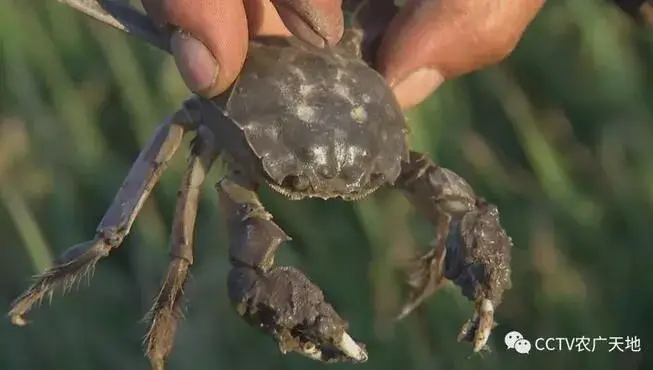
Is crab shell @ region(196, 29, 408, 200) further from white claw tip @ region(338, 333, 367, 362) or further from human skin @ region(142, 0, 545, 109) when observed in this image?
white claw tip @ region(338, 333, 367, 362)

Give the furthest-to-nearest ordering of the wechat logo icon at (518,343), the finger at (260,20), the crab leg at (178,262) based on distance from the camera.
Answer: the wechat logo icon at (518,343) < the finger at (260,20) < the crab leg at (178,262)

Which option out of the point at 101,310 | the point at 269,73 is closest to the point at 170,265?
the point at 269,73

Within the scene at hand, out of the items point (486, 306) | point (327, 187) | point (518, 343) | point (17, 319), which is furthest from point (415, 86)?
point (518, 343)

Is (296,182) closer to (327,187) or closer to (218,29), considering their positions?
(327,187)

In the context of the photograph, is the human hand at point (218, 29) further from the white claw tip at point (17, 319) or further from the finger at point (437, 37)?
the white claw tip at point (17, 319)

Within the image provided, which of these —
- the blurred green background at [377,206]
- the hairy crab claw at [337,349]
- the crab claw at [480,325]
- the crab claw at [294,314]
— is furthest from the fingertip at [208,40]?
the blurred green background at [377,206]

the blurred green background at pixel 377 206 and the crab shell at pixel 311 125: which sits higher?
the crab shell at pixel 311 125

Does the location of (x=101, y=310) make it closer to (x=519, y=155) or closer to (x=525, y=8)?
(x=519, y=155)
